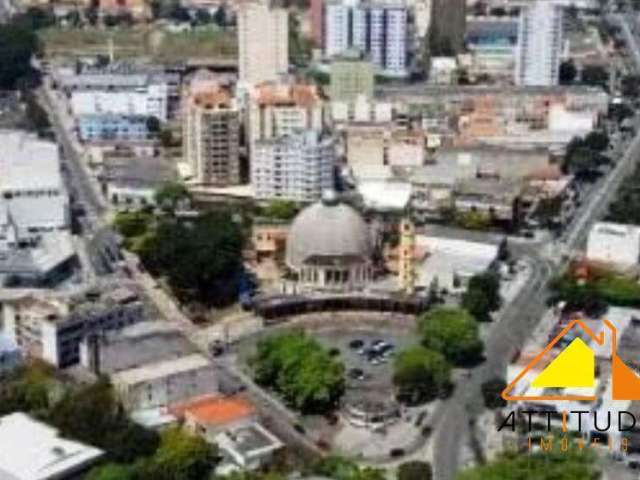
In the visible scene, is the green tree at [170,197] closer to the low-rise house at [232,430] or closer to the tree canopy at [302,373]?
the tree canopy at [302,373]

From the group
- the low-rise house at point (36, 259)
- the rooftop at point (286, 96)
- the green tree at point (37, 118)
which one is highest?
the rooftop at point (286, 96)

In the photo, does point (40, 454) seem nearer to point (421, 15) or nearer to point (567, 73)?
point (567, 73)

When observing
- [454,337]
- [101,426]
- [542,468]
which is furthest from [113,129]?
[542,468]

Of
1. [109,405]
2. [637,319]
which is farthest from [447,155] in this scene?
[109,405]

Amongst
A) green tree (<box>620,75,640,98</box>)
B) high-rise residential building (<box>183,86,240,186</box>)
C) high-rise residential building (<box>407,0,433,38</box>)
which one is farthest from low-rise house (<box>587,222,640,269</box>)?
high-rise residential building (<box>407,0,433,38</box>)

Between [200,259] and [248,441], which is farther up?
[200,259]

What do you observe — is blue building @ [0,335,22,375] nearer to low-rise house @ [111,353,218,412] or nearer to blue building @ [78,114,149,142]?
low-rise house @ [111,353,218,412]

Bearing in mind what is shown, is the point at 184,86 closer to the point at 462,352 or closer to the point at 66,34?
the point at 66,34

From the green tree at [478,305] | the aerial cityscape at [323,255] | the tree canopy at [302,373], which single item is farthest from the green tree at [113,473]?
the green tree at [478,305]
